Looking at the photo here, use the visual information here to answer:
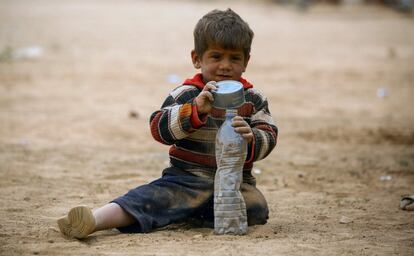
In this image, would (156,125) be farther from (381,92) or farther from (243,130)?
(381,92)

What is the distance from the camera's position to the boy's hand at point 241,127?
13.1 feet

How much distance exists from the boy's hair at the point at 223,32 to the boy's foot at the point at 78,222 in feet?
3.48

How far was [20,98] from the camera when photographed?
9.71 metres

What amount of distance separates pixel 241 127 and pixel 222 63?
1.30 ft

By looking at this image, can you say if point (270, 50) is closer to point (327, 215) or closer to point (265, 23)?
point (265, 23)

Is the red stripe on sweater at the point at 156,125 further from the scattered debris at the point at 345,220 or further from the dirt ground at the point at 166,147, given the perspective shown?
the scattered debris at the point at 345,220

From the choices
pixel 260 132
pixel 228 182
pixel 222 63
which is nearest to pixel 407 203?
pixel 260 132

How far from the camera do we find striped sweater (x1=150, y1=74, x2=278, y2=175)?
4090mm

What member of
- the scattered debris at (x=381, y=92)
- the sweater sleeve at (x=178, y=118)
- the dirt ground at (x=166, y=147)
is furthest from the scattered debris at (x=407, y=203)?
the scattered debris at (x=381, y=92)

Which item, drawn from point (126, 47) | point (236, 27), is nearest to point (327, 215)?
point (236, 27)

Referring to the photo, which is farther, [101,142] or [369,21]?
[369,21]

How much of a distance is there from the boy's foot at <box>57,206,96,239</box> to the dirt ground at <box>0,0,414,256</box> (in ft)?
0.19

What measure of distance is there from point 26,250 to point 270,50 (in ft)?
37.7

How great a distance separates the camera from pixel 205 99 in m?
3.97
